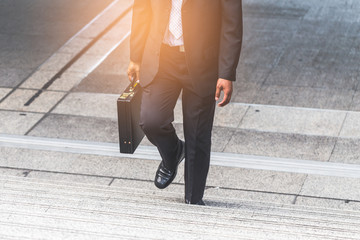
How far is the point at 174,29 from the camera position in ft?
14.0

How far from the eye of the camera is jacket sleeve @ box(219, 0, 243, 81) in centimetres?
415

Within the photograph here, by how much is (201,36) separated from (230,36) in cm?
19

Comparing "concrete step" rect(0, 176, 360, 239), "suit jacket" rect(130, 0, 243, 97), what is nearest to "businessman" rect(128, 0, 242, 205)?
"suit jacket" rect(130, 0, 243, 97)

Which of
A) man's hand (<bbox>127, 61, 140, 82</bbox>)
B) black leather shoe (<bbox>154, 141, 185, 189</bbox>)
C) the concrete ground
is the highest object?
man's hand (<bbox>127, 61, 140, 82</bbox>)

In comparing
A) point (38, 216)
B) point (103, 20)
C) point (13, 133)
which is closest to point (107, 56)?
point (103, 20)

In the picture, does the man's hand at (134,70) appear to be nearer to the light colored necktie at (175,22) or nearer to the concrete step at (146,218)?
the light colored necktie at (175,22)

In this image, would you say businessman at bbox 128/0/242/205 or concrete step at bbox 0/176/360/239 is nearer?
concrete step at bbox 0/176/360/239

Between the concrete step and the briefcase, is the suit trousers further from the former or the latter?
the concrete step

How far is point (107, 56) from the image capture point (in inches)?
364

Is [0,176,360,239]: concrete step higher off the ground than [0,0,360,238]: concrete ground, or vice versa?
[0,176,360,239]: concrete step

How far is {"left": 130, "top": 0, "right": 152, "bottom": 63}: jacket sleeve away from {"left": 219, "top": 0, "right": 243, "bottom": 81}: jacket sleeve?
1.75 ft

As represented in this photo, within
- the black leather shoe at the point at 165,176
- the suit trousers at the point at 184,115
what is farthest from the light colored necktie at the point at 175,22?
the black leather shoe at the point at 165,176

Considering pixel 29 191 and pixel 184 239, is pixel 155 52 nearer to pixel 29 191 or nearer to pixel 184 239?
pixel 29 191

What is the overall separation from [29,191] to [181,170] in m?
2.12
